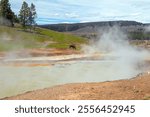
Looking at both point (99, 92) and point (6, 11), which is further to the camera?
point (6, 11)

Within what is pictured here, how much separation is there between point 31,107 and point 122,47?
156 feet

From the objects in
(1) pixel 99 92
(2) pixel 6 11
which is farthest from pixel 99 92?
(2) pixel 6 11

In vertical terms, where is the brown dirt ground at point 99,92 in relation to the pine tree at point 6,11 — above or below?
below

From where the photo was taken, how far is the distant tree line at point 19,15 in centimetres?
8894

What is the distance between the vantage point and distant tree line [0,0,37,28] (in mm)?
88938

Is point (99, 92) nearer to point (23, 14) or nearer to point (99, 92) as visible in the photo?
point (99, 92)

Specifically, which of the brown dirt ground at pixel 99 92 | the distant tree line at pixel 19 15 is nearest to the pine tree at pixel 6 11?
the distant tree line at pixel 19 15

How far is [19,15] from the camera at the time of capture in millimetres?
98688

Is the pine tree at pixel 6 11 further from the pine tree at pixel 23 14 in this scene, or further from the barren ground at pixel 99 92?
the barren ground at pixel 99 92

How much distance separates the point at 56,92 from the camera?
603 inches

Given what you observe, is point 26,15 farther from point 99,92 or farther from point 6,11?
point 99,92

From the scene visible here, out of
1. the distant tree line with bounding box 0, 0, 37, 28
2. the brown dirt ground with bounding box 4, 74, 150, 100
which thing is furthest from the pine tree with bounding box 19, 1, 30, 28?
the brown dirt ground with bounding box 4, 74, 150, 100

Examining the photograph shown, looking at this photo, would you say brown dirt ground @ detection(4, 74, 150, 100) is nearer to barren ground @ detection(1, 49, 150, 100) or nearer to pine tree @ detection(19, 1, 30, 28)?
barren ground @ detection(1, 49, 150, 100)

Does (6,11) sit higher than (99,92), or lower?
higher
